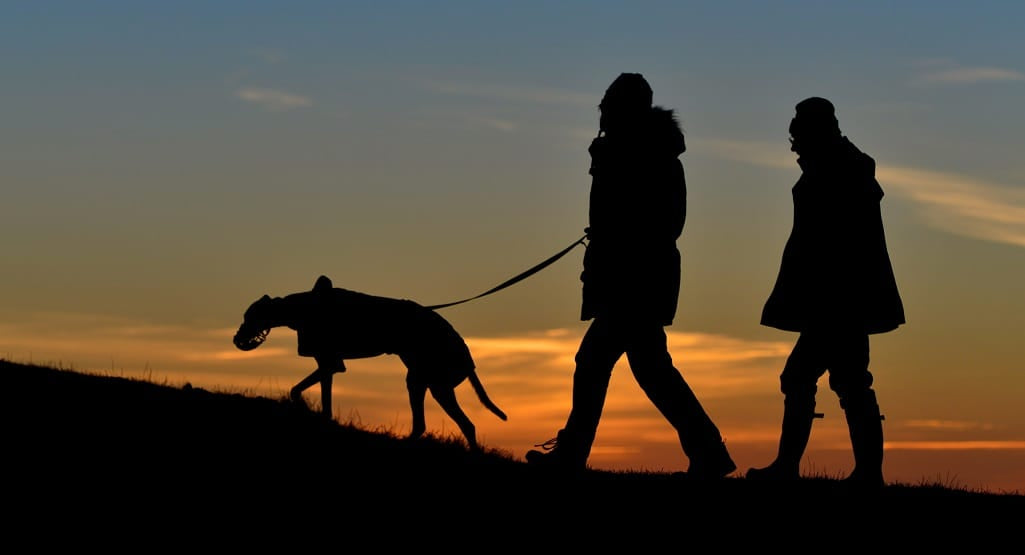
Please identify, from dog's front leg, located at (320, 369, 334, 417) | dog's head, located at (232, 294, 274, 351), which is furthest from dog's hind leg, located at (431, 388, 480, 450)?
dog's head, located at (232, 294, 274, 351)

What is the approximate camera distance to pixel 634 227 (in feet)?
34.4

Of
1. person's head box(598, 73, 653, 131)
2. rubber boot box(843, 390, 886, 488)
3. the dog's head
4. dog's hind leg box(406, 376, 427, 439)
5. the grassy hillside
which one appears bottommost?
the grassy hillside

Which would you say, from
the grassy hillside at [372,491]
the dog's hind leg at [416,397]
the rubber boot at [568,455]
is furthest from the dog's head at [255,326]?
the rubber boot at [568,455]

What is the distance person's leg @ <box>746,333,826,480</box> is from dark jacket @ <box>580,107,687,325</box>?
42.8 inches

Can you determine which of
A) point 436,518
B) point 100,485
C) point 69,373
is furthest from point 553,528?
point 69,373

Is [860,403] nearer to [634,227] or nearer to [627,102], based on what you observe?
[634,227]

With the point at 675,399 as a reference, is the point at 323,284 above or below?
above

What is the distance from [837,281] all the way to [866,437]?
119cm

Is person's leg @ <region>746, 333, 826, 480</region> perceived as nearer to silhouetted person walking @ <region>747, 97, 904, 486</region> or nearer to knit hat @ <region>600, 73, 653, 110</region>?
silhouetted person walking @ <region>747, 97, 904, 486</region>

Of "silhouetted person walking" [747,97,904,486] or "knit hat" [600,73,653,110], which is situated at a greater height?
"knit hat" [600,73,653,110]

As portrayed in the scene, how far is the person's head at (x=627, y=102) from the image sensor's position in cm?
1057

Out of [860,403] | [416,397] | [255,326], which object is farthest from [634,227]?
[255,326]

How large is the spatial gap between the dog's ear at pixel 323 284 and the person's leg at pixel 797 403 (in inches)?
285

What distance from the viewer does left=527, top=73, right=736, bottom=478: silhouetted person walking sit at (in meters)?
10.5
